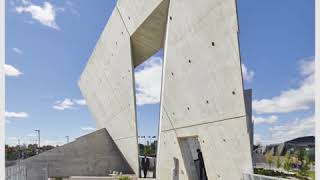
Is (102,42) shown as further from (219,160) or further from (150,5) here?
(219,160)

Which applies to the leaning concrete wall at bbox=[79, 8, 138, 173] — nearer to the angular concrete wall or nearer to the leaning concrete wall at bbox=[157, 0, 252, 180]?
the angular concrete wall

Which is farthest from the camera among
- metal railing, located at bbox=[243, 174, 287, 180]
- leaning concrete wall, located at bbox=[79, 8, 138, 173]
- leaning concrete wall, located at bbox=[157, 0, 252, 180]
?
leaning concrete wall, located at bbox=[79, 8, 138, 173]

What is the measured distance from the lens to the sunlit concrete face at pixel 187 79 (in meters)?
6.56

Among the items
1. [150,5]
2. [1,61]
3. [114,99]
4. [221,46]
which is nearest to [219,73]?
[221,46]

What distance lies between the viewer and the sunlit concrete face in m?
6.56

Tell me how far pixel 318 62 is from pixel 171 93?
6.86m

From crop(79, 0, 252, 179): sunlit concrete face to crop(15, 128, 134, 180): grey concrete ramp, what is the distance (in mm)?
1155

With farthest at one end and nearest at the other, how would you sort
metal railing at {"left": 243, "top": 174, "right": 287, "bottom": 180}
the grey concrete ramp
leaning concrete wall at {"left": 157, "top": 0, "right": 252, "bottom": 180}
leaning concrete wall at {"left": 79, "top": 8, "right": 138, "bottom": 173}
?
the grey concrete ramp
leaning concrete wall at {"left": 79, "top": 8, "right": 138, "bottom": 173}
leaning concrete wall at {"left": 157, "top": 0, "right": 252, "bottom": 180}
metal railing at {"left": 243, "top": 174, "right": 287, "bottom": 180}

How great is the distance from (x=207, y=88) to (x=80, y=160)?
38.5 ft

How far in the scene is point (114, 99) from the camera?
1706cm

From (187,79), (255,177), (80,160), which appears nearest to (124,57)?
(80,160)

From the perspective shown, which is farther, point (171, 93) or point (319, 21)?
point (171, 93)

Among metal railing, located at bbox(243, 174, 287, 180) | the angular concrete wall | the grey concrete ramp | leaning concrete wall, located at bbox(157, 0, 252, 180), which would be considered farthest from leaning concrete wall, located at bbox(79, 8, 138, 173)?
metal railing, located at bbox(243, 174, 287, 180)

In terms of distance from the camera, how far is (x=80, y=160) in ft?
56.5
